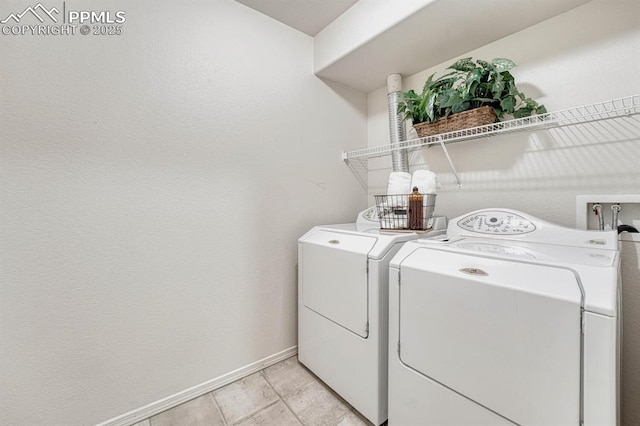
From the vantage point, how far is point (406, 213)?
158cm

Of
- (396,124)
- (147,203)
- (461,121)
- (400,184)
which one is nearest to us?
(147,203)

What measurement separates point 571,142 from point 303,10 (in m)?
1.78

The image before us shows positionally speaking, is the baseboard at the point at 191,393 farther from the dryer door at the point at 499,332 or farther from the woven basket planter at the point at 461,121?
the woven basket planter at the point at 461,121

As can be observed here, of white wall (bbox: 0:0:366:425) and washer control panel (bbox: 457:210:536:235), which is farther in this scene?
washer control panel (bbox: 457:210:536:235)

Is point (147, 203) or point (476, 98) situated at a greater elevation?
point (476, 98)

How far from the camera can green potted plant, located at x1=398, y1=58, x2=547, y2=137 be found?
142 cm

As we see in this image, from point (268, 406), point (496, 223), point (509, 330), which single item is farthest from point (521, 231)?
point (268, 406)

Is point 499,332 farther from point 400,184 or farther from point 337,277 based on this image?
point 400,184

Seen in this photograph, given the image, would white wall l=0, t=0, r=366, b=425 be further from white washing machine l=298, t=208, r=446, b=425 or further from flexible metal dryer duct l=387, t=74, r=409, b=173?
flexible metal dryer duct l=387, t=74, r=409, b=173

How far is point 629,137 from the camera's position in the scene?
1.25m

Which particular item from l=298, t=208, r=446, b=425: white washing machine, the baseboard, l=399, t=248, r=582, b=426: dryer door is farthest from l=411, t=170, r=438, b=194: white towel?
the baseboard

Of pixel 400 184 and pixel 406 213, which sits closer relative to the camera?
pixel 406 213

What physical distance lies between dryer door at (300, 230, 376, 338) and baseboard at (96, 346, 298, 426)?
0.50 m

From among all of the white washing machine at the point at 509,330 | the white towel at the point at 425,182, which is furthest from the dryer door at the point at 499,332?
the white towel at the point at 425,182
